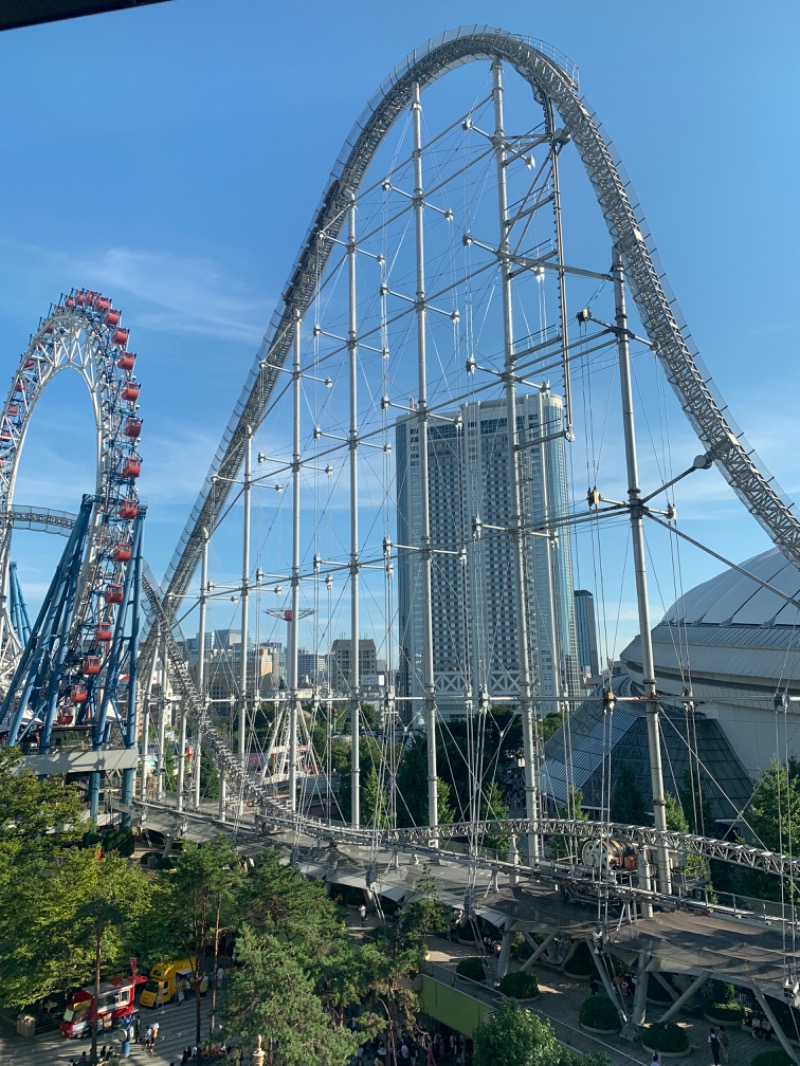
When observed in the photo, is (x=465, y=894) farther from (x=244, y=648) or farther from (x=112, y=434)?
(x=112, y=434)

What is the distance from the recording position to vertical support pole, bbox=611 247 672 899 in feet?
46.5

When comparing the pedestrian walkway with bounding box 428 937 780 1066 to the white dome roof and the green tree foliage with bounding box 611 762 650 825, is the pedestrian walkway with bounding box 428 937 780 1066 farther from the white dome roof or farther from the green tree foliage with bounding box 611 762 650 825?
the white dome roof

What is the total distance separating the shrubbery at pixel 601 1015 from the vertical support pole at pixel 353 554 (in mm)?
10616

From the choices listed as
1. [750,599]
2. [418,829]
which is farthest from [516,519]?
[750,599]

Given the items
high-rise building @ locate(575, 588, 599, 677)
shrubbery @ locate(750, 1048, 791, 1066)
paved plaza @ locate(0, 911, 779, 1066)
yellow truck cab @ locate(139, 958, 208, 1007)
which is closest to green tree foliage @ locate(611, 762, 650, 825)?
paved plaza @ locate(0, 911, 779, 1066)

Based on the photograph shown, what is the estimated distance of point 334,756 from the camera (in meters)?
55.7

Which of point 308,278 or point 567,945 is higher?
point 308,278

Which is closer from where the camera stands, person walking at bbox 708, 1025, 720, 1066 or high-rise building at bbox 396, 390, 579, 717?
person walking at bbox 708, 1025, 720, 1066

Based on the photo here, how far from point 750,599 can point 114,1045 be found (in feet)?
99.7

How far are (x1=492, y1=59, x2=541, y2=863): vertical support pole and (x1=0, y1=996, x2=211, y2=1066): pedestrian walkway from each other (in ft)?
27.8

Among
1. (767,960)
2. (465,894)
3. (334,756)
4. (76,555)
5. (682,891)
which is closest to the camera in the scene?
(767,960)

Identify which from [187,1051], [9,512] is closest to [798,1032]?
[187,1051]

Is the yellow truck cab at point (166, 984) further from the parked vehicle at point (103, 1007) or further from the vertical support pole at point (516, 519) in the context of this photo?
the vertical support pole at point (516, 519)

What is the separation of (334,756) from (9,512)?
27259 millimetres
